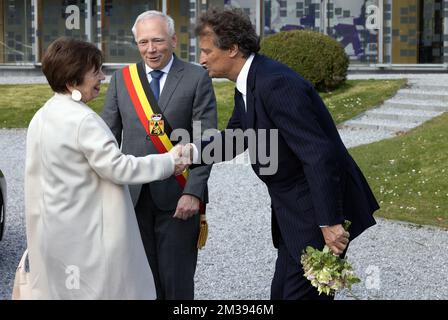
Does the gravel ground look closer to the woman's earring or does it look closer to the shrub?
the woman's earring

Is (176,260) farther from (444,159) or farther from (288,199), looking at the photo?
(444,159)

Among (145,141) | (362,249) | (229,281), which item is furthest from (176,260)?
(362,249)

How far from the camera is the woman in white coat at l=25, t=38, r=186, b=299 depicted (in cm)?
398

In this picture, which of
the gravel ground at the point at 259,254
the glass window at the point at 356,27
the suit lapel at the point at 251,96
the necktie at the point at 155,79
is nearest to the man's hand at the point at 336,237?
the suit lapel at the point at 251,96

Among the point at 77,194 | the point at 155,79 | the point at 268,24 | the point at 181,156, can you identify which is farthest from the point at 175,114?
the point at 268,24

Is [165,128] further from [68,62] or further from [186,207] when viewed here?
[68,62]

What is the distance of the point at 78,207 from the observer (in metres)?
3.99

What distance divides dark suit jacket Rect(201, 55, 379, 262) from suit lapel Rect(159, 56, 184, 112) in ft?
2.42

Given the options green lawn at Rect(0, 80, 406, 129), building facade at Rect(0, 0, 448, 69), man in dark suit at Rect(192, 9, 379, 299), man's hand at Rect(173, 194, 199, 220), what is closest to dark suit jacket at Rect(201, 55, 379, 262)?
man in dark suit at Rect(192, 9, 379, 299)

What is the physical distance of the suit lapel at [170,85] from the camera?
518 centimetres

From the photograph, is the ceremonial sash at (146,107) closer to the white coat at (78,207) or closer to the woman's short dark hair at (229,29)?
the woman's short dark hair at (229,29)

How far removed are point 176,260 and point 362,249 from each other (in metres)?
3.85

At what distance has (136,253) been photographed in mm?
4148

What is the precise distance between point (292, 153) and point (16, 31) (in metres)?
25.9
